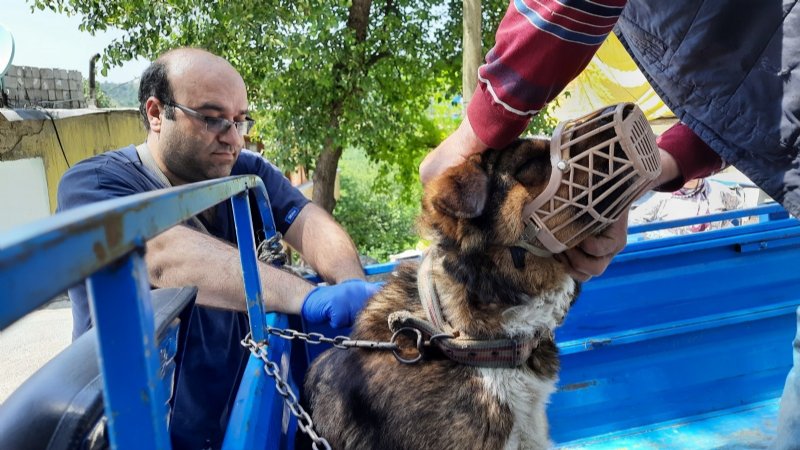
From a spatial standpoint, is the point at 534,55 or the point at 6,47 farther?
the point at 6,47

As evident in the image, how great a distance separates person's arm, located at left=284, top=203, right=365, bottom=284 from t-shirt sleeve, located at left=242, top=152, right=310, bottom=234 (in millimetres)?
41

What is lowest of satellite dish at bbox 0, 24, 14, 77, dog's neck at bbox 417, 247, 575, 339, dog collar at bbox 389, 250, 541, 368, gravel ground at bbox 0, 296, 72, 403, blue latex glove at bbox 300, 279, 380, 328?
gravel ground at bbox 0, 296, 72, 403

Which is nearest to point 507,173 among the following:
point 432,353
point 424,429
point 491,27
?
point 432,353

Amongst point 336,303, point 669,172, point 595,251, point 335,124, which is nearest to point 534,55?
point 595,251

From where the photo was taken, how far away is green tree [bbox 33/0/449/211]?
6637mm

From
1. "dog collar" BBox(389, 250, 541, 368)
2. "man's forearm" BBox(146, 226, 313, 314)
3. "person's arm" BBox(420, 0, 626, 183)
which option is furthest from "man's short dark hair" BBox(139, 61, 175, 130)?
"person's arm" BBox(420, 0, 626, 183)

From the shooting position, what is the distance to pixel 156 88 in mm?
2775

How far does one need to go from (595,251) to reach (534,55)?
58cm

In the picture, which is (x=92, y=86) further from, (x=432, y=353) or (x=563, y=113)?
(x=432, y=353)

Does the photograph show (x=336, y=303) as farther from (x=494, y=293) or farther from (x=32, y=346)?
(x=32, y=346)

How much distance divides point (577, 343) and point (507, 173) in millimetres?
1368

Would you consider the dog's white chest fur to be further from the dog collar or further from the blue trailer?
the blue trailer

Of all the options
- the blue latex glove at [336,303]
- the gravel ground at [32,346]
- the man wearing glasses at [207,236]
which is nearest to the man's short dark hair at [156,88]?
the man wearing glasses at [207,236]

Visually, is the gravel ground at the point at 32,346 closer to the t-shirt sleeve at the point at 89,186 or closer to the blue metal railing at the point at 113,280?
the t-shirt sleeve at the point at 89,186
